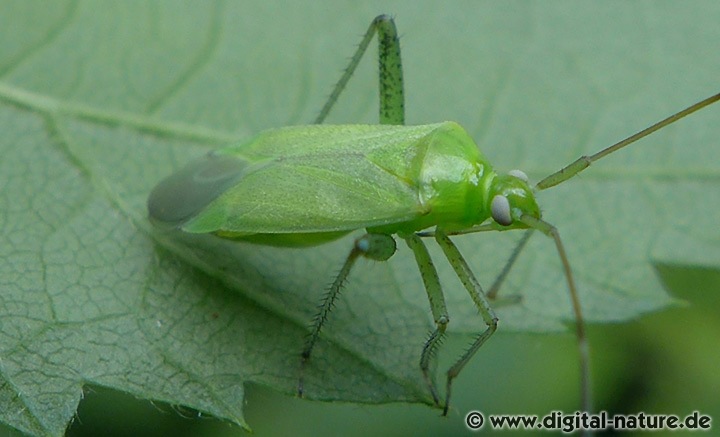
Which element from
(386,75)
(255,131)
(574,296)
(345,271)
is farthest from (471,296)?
(255,131)

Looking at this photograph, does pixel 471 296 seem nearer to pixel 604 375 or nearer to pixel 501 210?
pixel 501 210

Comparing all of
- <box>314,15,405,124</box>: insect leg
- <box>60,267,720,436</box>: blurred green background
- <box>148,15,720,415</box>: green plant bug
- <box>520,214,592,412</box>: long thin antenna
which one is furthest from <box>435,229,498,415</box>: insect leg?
<box>60,267,720,436</box>: blurred green background

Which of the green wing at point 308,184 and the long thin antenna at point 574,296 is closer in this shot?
the long thin antenna at point 574,296

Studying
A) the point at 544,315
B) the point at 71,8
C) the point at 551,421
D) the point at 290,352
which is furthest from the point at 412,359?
the point at 71,8

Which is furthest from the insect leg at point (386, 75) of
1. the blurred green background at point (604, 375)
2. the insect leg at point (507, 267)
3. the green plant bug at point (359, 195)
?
the blurred green background at point (604, 375)

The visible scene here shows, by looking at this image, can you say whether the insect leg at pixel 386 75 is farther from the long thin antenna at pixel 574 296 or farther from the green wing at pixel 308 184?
the long thin antenna at pixel 574 296

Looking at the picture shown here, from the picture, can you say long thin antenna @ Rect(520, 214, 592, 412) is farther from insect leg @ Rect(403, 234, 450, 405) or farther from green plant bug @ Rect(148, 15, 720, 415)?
insect leg @ Rect(403, 234, 450, 405)

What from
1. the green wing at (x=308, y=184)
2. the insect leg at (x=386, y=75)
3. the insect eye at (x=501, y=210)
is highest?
the insect leg at (x=386, y=75)
